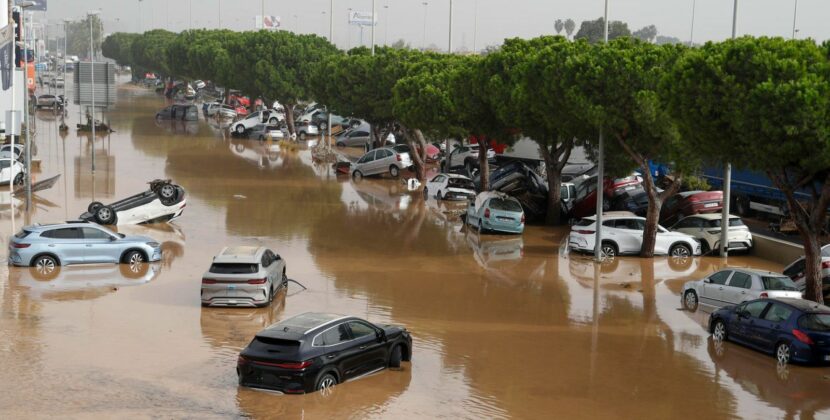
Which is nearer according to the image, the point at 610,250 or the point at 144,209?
the point at 610,250

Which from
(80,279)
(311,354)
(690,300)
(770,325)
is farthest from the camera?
(80,279)

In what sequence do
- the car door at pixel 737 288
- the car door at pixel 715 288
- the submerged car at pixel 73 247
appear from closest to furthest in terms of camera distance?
the car door at pixel 737 288
the car door at pixel 715 288
the submerged car at pixel 73 247

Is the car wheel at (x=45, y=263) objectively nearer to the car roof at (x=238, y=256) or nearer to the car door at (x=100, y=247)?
the car door at (x=100, y=247)

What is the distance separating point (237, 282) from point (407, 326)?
3.89 m

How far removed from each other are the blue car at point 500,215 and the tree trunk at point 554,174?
2.40 m

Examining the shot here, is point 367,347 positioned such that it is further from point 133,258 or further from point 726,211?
point 726,211

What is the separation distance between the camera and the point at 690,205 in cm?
3453

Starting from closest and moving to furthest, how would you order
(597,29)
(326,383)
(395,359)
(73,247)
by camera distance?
(326,383)
(395,359)
(73,247)
(597,29)

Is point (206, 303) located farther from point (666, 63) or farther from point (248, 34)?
point (248, 34)

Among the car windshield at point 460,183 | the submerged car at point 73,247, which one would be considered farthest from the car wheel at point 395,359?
the car windshield at point 460,183

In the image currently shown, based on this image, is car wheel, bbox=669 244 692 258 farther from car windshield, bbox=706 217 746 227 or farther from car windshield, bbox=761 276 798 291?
car windshield, bbox=761 276 798 291

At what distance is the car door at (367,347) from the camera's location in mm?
16547

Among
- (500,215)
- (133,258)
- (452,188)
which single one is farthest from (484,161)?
(133,258)

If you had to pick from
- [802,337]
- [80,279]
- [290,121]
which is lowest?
[80,279]
